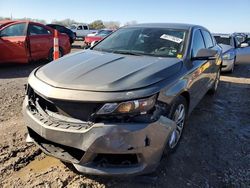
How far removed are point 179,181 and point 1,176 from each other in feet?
6.04

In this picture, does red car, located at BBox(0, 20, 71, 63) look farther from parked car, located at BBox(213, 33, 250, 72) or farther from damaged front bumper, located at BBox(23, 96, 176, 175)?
damaged front bumper, located at BBox(23, 96, 176, 175)

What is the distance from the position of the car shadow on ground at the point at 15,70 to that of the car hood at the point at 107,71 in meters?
4.41

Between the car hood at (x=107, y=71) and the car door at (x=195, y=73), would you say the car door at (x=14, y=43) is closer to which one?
the car hood at (x=107, y=71)

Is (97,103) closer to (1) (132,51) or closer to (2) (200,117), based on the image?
(1) (132,51)

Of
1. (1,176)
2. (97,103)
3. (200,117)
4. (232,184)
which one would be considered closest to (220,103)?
(200,117)

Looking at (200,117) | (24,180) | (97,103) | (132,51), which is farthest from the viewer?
(200,117)

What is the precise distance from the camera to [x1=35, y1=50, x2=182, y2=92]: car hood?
2.65 metres

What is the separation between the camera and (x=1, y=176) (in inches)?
113

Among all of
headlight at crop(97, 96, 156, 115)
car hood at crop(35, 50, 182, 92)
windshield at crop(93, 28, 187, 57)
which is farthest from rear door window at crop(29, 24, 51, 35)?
headlight at crop(97, 96, 156, 115)

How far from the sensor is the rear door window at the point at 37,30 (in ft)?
28.3

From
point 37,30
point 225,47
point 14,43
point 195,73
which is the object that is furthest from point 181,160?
point 37,30

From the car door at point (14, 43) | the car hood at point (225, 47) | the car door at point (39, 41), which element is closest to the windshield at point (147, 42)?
the car door at point (14, 43)

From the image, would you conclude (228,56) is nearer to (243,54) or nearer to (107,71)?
(243,54)

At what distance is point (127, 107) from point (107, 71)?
64cm
